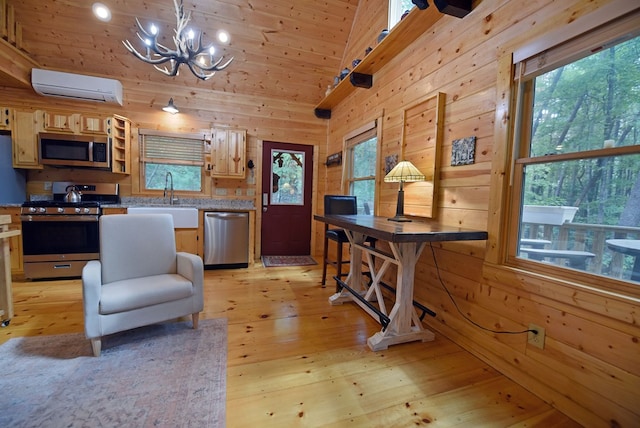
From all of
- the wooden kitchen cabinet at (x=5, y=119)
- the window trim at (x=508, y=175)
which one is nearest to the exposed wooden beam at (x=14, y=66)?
the wooden kitchen cabinet at (x=5, y=119)

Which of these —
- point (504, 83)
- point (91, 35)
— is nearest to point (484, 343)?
point (504, 83)

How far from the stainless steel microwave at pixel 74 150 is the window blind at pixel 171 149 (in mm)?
524

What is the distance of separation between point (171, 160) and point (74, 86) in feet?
4.77

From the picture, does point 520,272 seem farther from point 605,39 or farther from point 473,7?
point 473,7

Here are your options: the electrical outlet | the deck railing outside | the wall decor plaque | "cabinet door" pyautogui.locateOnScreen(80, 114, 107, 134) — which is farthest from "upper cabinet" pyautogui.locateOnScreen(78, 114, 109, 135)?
the electrical outlet

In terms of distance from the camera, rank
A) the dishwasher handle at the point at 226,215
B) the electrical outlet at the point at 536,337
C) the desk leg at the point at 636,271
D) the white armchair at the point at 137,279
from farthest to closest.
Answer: the dishwasher handle at the point at 226,215 → the white armchair at the point at 137,279 → the electrical outlet at the point at 536,337 → the desk leg at the point at 636,271

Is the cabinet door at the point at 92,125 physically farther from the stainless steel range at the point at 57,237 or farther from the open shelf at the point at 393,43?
the open shelf at the point at 393,43

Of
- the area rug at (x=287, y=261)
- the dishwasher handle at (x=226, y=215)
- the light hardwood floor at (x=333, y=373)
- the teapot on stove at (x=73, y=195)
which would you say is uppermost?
the teapot on stove at (x=73, y=195)

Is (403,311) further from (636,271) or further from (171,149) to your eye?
(171,149)

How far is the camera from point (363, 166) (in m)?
3.86

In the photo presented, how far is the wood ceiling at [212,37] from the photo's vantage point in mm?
3434

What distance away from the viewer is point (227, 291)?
10.1 ft

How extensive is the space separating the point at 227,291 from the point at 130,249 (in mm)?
1152

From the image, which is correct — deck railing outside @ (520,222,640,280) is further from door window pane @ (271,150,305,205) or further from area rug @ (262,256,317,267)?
door window pane @ (271,150,305,205)
